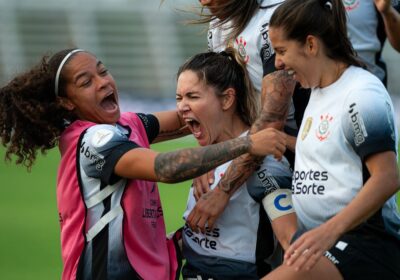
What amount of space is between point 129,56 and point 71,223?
1802 cm

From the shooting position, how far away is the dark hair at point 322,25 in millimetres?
5004

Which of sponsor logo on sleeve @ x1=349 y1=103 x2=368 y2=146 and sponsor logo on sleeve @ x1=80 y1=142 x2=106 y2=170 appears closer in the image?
sponsor logo on sleeve @ x1=349 y1=103 x2=368 y2=146

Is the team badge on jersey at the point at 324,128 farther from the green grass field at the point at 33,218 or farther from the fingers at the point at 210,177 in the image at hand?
the green grass field at the point at 33,218

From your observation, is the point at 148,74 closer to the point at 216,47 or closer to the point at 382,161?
the point at 216,47

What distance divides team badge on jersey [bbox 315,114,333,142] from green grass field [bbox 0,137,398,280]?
5214 millimetres

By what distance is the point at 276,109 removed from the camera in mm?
5633

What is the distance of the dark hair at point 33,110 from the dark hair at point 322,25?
1335 millimetres

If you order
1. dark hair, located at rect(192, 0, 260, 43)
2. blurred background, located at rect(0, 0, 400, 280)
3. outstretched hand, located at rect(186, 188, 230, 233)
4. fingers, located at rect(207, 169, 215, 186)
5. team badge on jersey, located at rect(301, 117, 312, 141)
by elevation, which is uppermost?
dark hair, located at rect(192, 0, 260, 43)

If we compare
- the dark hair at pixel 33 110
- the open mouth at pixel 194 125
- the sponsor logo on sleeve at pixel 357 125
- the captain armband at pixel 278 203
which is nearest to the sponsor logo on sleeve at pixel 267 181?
the captain armband at pixel 278 203

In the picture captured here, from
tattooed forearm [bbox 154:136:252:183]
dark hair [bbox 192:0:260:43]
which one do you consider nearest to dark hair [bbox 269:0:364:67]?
tattooed forearm [bbox 154:136:252:183]

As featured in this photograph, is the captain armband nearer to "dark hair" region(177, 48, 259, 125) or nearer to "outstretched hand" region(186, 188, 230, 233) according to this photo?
"outstretched hand" region(186, 188, 230, 233)

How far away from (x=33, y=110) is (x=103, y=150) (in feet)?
1.59

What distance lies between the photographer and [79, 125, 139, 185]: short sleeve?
214 inches

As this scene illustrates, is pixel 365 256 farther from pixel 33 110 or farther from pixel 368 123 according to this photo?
pixel 33 110
